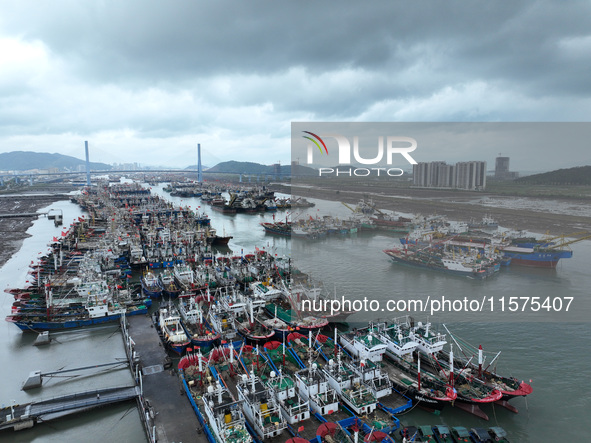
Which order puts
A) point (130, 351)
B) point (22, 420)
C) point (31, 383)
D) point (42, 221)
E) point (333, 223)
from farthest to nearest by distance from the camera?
point (42, 221) → point (333, 223) → point (130, 351) → point (31, 383) → point (22, 420)

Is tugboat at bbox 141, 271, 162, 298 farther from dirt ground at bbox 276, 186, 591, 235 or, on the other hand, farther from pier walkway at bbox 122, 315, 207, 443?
dirt ground at bbox 276, 186, 591, 235

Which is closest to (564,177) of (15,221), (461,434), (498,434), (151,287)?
(498,434)

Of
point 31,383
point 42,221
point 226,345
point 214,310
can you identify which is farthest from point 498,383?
point 42,221

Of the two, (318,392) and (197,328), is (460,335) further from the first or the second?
(197,328)

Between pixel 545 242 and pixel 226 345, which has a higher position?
pixel 545 242

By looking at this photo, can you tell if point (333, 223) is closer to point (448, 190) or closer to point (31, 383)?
point (448, 190)

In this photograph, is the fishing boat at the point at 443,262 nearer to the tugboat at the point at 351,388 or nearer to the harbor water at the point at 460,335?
the harbor water at the point at 460,335
